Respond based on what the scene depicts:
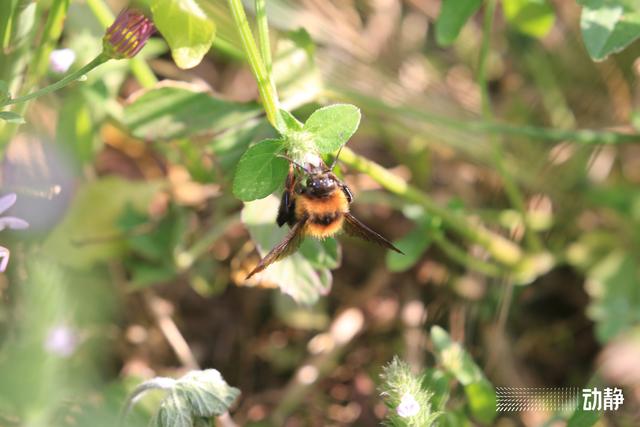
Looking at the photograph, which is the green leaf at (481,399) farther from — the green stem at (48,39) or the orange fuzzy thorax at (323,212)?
the green stem at (48,39)

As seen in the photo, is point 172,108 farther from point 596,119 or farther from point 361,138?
point 596,119

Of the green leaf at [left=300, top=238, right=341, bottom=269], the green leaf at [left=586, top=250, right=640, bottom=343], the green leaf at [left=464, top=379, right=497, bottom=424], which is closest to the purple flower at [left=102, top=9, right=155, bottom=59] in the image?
the green leaf at [left=300, top=238, right=341, bottom=269]

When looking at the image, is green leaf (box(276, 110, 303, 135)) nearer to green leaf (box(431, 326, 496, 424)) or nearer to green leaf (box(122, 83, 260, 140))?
green leaf (box(122, 83, 260, 140))

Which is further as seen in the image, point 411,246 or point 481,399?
point 411,246

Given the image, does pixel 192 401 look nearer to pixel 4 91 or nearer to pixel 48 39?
pixel 4 91

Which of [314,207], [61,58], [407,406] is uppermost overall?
[61,58]

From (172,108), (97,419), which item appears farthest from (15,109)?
(97,419)

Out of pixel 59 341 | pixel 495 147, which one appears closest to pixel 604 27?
pixel 495 147
